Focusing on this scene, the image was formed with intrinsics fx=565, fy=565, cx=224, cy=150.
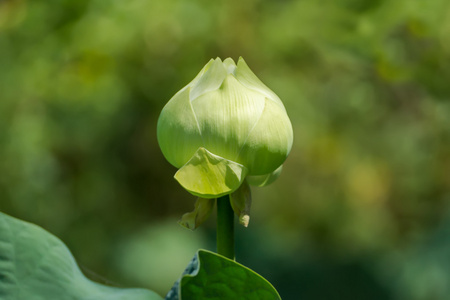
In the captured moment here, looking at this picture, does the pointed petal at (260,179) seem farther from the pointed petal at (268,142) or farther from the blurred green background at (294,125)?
the blurred green background at (294,125)

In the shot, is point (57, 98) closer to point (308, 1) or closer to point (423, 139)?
point (308, 1)

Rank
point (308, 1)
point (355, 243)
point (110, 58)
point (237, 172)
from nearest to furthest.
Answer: point (237, 172), point (308, 1), point (110, 58), point (355, 243)

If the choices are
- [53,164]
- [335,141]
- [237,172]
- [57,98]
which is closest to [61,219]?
[53,164]

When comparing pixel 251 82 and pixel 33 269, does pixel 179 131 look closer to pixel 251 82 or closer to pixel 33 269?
pixel 251 82

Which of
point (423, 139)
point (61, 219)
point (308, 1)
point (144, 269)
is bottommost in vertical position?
point (144, 269)

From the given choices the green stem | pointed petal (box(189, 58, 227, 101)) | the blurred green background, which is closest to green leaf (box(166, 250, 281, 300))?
the green stem

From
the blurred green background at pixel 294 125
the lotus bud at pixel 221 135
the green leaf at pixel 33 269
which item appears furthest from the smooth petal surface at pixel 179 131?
the blurred green background at pixel 294 125
